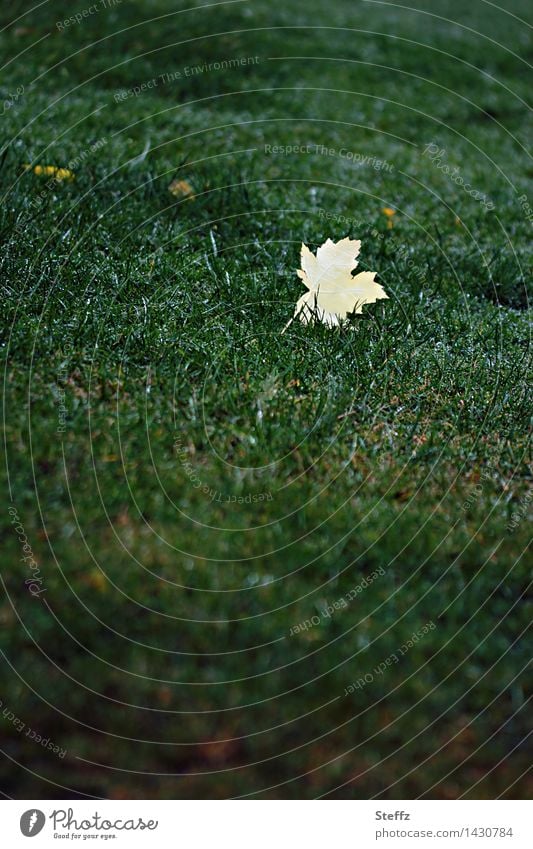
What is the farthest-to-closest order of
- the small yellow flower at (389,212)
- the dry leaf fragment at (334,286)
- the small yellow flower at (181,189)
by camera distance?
1. the small yellow flower at (389,212)
2. the small yellow flower at (181,189)
3. the dry leaf fragment at (334,286)

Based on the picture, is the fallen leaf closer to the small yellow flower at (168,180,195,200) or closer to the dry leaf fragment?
the small yellow flower at (168,180,195,200)

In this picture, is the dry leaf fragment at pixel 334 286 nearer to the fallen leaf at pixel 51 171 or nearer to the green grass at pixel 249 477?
the green grass at pixel 249 477

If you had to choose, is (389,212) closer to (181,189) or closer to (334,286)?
(181,189)

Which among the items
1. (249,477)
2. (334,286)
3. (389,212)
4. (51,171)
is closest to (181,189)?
(51,171)

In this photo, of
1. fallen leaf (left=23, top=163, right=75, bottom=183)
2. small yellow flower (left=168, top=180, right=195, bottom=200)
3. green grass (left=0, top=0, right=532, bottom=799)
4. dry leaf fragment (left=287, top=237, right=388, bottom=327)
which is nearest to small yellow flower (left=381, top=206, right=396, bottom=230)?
green grass (left=0, top=0, right=532, bottom=799)

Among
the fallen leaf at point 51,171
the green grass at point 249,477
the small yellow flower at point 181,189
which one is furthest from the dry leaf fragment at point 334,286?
the fallen leaf at point 51,171
